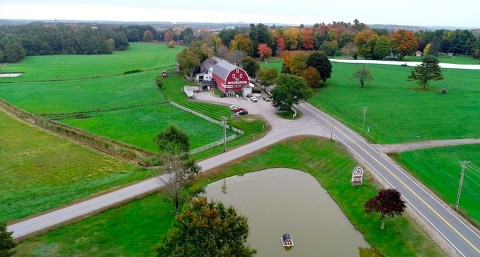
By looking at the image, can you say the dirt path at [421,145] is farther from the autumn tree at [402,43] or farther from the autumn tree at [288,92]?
the autumn tree at [402,43]

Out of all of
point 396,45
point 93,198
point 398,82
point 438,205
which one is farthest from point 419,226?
point 396,45

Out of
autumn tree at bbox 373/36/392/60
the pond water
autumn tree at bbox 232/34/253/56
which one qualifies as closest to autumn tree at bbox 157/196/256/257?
the pond water

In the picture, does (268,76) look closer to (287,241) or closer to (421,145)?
(421,145)

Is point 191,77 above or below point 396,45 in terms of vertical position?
below

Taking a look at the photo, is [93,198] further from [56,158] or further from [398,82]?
[398,82]

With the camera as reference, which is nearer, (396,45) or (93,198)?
(93,198)

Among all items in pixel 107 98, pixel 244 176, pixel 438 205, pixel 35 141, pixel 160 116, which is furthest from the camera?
pixel 107 98
